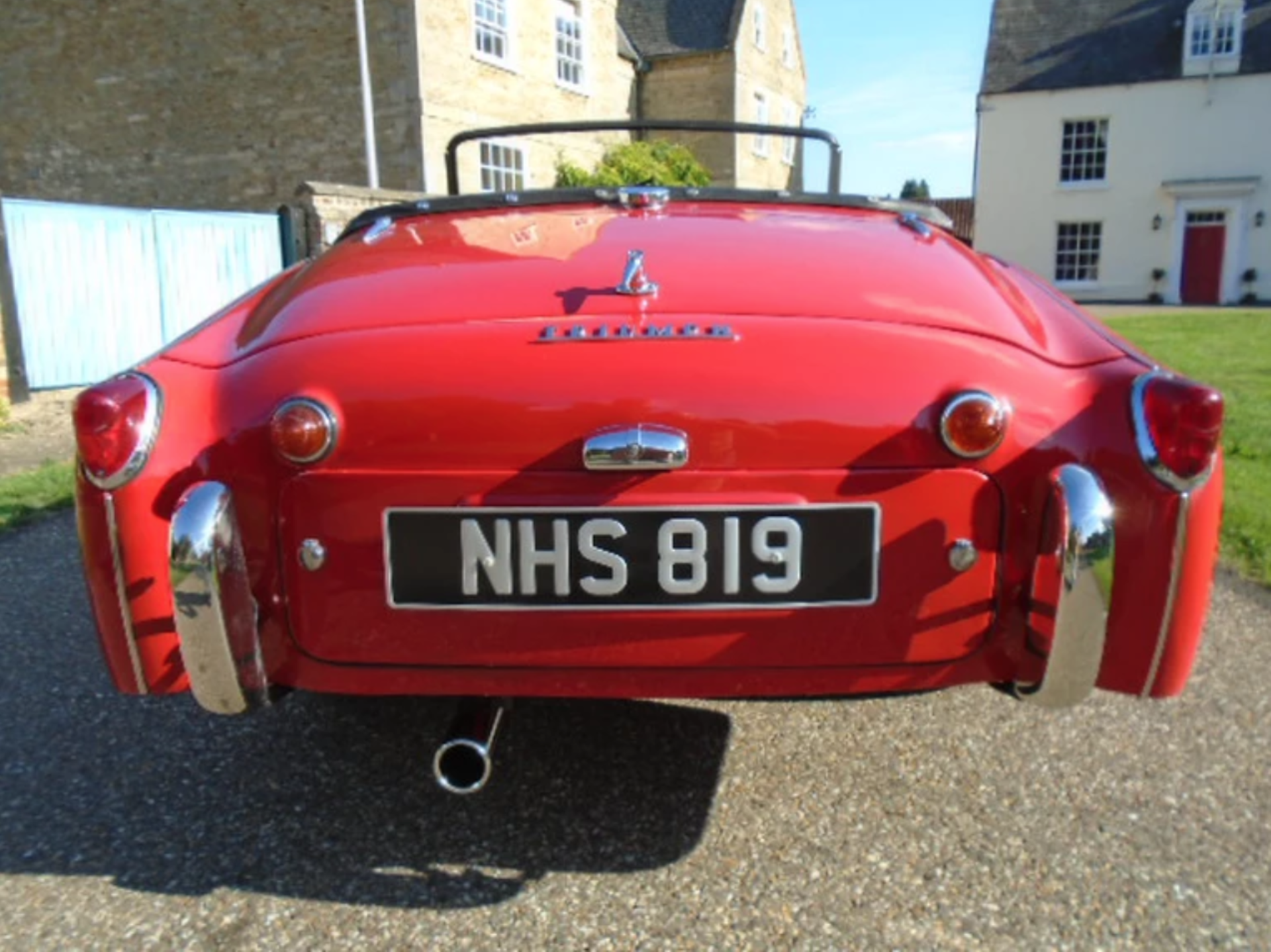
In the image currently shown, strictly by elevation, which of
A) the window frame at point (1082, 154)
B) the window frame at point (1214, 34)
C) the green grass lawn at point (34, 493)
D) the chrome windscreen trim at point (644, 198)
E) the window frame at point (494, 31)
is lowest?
the green grass lawn at point (34, 493)

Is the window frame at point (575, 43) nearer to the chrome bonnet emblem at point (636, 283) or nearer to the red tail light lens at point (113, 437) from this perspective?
the chrome bonnet emblem at point (636, 283)

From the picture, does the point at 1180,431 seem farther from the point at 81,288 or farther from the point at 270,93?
the point at 270,93

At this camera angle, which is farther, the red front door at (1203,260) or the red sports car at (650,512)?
the red front door at (1203,260)

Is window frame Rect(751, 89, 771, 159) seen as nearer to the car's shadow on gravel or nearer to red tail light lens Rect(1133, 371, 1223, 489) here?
the car's shadow on gravel

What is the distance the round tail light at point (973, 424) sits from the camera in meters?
1.76

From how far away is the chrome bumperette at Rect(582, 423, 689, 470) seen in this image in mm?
1743

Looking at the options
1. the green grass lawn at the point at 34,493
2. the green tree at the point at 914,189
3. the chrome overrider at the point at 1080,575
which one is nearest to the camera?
the chrome overrider at the point at 1080,575

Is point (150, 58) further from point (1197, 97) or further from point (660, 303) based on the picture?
point (1197, 97)

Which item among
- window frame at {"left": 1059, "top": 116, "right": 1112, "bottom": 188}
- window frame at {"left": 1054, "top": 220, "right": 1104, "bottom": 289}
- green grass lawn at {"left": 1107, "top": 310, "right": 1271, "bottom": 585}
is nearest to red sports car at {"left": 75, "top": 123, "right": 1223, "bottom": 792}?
green grass lawn at {"left": 1107, "top": 310, "right": 1271, "bottom": 585}

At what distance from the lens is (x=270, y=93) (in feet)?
56.0

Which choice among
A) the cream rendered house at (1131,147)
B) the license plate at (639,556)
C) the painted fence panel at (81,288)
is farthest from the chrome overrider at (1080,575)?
the cream rendered house at (1131,147)

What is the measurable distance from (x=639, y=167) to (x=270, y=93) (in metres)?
7.26

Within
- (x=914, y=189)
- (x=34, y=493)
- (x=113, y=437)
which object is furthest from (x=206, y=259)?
(x=914, y=189)

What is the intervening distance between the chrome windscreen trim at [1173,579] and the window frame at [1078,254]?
29.6 meters
